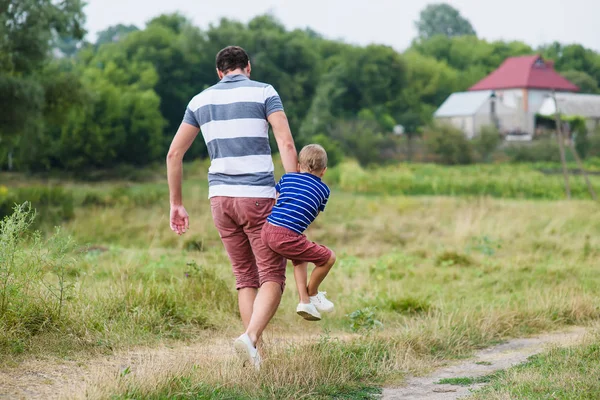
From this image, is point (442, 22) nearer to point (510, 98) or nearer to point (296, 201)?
point (510, 98)

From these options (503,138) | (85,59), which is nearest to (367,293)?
(503,138)

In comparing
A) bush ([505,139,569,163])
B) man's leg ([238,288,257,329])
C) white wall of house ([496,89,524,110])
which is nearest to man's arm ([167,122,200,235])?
man's leg ([238,288,257,329])

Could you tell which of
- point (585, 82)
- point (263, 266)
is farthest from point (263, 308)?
point (585, 82)

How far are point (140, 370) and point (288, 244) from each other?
1.18 m

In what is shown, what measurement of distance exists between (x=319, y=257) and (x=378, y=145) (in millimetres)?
41137

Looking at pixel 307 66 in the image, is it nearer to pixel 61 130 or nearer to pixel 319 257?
pixel 61 130

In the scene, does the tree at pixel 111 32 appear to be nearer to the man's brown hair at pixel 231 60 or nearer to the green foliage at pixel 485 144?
the green foliage at pixel 485 144

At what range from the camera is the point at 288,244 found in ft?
16.6

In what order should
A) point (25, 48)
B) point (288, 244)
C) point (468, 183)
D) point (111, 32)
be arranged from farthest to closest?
1. point (111, 32)
2. point (468, 183)
3. point (25, 48)
4. point (288, 244)

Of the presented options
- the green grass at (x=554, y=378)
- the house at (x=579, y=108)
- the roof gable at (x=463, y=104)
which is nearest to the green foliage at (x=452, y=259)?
the green grass at (x=554, y=378)

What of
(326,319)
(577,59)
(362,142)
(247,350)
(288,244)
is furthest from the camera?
(577,59)

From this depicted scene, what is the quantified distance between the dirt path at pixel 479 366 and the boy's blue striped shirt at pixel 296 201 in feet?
4.03

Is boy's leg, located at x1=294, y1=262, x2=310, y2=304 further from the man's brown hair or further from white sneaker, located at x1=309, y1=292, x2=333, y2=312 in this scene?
the man's brown hair

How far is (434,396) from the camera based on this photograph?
5023mm
